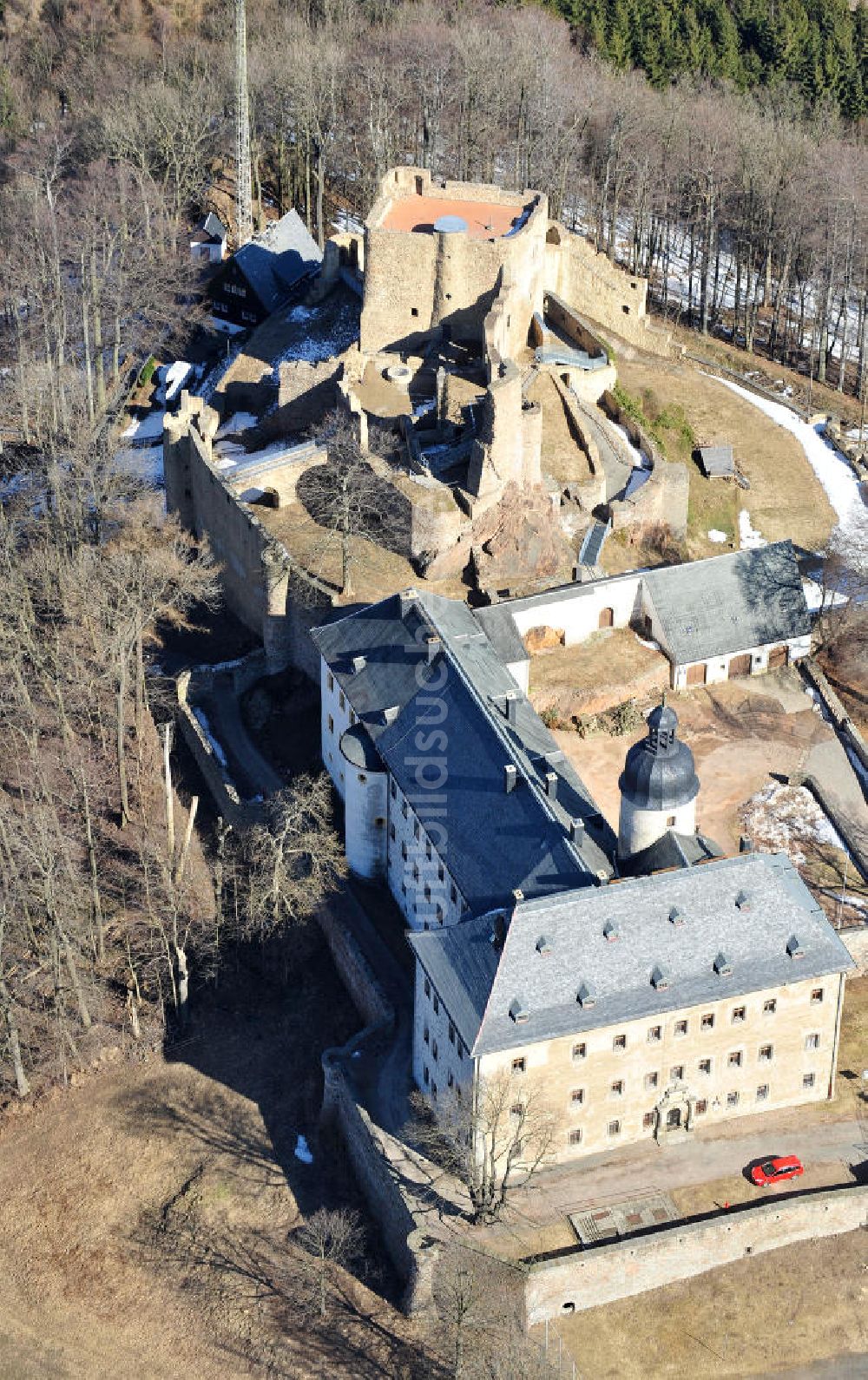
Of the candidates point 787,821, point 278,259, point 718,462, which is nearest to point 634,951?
point 787,821

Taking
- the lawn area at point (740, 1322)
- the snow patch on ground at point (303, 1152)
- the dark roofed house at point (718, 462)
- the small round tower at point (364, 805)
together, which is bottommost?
the snow patch on ground at point (303, 1152)

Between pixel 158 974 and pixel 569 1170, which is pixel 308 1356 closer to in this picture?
pixel 569 1170

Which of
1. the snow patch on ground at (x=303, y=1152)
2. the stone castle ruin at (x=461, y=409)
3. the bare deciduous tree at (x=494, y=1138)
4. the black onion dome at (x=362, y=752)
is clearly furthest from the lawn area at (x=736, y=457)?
the bare deciduous tree at (x=494, y=1138)

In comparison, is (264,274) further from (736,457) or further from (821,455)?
(821,455)

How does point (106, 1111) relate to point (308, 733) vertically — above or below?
below

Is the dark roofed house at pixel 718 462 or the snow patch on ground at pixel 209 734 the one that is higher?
the dark roofed house at pixel 718 462

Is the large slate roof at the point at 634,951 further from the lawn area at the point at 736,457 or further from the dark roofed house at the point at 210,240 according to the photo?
the dark roofed house at the point at 210,240

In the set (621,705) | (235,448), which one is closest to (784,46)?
(235,448)
